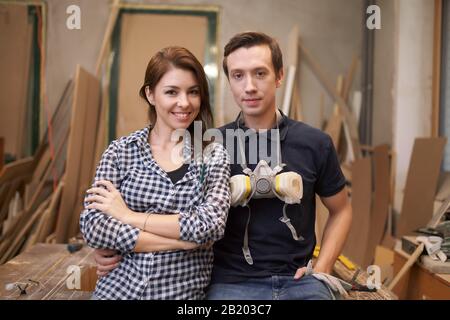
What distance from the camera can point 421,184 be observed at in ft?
9.13

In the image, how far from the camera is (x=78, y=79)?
2914mm

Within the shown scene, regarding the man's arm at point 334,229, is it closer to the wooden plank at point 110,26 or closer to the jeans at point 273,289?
the jeans at point 273,289

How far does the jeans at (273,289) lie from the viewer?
127 centimetres

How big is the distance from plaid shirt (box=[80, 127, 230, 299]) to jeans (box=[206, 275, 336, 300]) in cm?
7

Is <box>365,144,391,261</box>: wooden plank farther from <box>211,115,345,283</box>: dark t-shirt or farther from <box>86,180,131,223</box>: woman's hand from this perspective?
<box>86,180,131,223</box>: woman's hand

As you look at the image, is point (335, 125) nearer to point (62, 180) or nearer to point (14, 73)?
point (62, 180)

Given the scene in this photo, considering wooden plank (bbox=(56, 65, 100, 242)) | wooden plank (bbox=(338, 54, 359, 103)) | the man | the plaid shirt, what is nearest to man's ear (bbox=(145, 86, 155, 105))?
the plaid shirt

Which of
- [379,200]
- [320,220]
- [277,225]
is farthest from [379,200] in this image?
[277,225]

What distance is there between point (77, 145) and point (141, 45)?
145cm

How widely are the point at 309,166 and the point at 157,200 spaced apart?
19.0 inches

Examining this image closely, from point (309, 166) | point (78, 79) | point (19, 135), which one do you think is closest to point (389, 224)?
point (309, 166)

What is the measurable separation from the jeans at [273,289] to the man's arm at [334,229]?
14cm

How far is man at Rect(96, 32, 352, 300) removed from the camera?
49.6 inches
